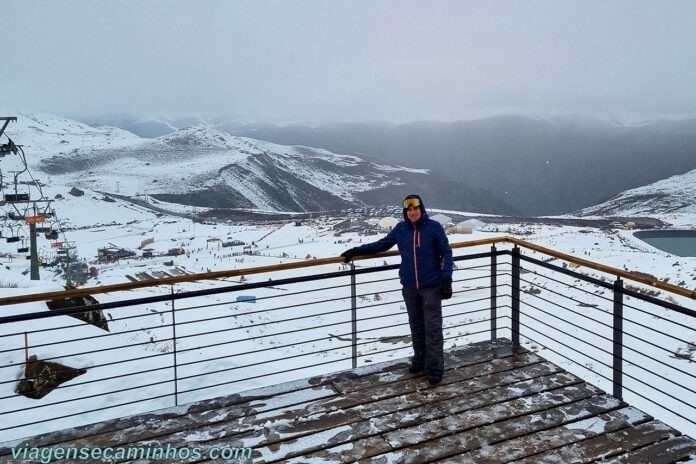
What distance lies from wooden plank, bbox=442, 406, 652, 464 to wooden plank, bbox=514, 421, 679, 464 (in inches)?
1.9

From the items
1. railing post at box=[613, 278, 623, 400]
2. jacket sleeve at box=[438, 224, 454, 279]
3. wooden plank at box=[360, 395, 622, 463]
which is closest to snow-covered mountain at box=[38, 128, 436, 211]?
jacket sleeve at box=[438, 224, 454, 279]

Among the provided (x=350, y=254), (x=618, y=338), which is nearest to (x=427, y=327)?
(x=350, y=254)

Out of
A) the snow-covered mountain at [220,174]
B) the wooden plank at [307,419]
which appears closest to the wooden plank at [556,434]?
the wooden plank at [307,419]

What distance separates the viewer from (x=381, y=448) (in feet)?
10.7

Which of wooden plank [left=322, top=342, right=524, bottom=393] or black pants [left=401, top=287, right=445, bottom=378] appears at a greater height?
black pants [left=401, top=287, right=445, bottom=378]

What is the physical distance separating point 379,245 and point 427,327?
87cm

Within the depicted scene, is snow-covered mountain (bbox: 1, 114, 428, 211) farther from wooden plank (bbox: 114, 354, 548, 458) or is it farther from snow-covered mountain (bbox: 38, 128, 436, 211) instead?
wooden plank (bbox: 114, 354, 548, 458)

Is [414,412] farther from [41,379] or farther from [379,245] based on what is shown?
[41,379]

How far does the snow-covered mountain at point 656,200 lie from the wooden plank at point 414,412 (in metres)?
125

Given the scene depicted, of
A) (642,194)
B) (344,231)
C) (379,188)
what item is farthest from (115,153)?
(642,194)

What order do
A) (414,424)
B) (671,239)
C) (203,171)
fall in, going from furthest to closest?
1. (203,171)
2. (671,239)
3. (414,424)

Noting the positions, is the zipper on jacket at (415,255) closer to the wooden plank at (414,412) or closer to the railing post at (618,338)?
the wooden plank at (414,412)

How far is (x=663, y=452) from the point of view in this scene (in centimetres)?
315

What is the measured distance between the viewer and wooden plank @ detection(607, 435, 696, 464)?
3.06m
